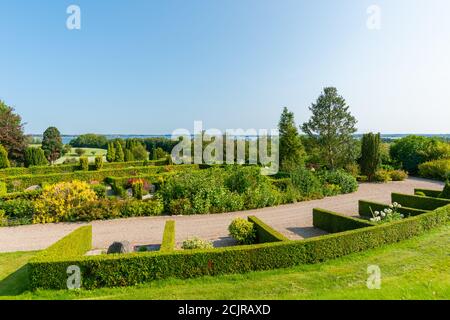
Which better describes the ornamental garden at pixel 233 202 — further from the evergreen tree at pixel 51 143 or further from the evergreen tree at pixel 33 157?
the evergreen tree at pixel 51 143

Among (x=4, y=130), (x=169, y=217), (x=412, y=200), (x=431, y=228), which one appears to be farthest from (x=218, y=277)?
(x=4, y=130)

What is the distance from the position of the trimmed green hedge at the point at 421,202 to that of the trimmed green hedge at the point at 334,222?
4774 mm

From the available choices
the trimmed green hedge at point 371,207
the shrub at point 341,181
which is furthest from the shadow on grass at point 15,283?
the shrub at point 341,181

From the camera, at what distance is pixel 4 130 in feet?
97.6

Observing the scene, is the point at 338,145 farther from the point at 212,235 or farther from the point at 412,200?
the point at 212,235

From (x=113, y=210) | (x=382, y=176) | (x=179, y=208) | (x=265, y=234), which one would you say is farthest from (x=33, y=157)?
(x=382, y=176)

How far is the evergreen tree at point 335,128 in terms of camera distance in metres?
25.2

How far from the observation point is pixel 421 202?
12.4 meters

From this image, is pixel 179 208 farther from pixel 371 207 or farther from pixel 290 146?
pixel 290 146

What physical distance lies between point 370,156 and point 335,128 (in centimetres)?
378

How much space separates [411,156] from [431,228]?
19784mm
